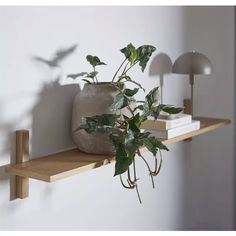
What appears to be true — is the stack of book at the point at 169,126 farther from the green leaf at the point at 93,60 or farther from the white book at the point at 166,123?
the green leaf at the point at 93,60

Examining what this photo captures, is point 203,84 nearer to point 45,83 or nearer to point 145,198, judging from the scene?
point 145,198

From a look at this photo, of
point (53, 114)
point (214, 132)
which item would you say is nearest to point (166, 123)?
point (53, 114)

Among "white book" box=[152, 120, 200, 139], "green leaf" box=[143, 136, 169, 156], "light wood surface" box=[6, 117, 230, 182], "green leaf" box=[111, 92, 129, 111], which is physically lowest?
"light wood surface" box=[6, 117, 230, 182]

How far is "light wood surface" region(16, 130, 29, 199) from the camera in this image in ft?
3.59

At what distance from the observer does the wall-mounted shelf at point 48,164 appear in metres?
1.00

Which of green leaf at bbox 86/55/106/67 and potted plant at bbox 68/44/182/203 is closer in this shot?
potted plant at bbox 68/44/182/203

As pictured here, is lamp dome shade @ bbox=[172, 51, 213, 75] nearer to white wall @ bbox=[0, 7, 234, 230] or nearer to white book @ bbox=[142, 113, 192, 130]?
white wall @ bbox=[0, 7, 234, 230]

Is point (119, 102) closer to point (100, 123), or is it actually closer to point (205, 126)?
point (100, 123)

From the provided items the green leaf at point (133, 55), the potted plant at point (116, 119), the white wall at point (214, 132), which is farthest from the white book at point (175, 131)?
the white wall at point (214, 132)

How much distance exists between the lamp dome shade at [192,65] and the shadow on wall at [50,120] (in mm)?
510

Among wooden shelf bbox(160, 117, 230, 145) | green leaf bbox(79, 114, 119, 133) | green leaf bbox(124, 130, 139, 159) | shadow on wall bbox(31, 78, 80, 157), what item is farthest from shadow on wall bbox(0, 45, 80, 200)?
wooden shelf bbox(160, 117, 230, 145)

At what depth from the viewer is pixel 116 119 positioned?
1106 mm

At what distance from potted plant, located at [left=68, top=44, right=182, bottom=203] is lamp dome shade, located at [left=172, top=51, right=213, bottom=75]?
423 mm

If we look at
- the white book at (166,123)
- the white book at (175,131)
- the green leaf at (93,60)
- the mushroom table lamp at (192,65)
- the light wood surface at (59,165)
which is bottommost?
the light wood surface at (59,165)
